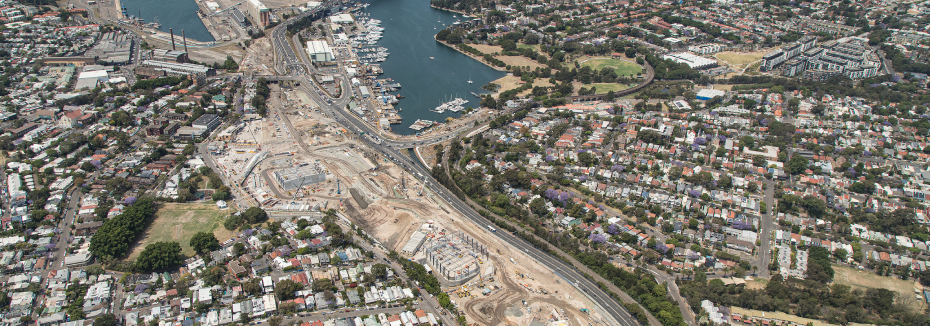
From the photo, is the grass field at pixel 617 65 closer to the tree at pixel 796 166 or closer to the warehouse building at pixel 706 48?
the warehouse building at pixel 706 48

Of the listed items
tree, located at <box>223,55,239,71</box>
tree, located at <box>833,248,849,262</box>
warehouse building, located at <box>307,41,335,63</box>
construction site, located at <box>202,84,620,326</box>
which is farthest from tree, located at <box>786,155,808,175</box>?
tree, located at <box>223,55,239,71</box>

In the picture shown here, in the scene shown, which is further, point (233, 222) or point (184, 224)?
point (184, 224)

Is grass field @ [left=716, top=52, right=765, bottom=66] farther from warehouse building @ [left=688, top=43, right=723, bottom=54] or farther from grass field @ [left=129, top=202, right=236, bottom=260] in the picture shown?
grass field @ [left=129, top=202, right=236, bottom=260]

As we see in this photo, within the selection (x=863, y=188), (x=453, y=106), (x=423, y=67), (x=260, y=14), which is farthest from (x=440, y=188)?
(x=260, y=14)

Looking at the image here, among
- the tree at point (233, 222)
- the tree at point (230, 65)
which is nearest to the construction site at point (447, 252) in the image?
the tree at point (233, 222)

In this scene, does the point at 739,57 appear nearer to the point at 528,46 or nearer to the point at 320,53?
the point at 528,46
